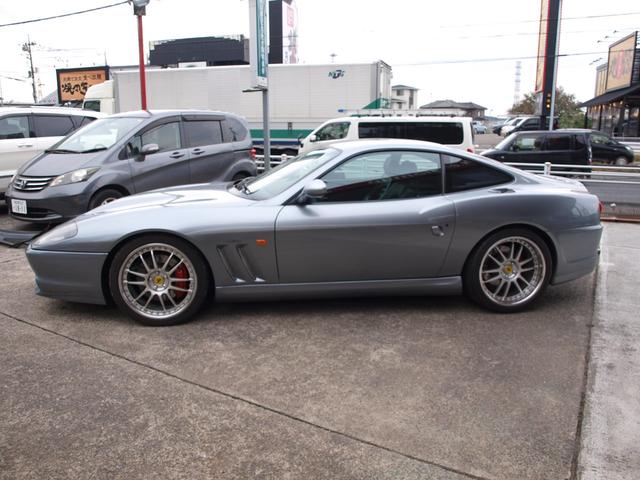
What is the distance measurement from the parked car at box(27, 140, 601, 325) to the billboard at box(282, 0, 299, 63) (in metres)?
44.5

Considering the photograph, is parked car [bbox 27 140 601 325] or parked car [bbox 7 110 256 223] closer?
parked car [bbox 27 140 601 325]

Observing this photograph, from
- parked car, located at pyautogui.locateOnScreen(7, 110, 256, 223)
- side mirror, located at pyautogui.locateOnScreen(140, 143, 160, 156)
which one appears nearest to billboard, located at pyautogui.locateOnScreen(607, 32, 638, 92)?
parked car, located at pyautogui.locateOnScreen(7, 110, 256, 223)

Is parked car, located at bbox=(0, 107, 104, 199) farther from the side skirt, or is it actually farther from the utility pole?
the utility pole

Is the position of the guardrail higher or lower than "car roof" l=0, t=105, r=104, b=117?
lower

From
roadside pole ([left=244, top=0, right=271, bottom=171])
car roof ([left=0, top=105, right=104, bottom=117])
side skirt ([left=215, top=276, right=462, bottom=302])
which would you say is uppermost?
roadside pole ([left=244, top=0, right=271, bottom=171])

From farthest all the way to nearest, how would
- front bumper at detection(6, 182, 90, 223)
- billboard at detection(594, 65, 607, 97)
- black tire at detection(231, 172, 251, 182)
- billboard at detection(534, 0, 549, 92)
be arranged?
billboard at detection(594, 65, 607, 97)
billboard at detection(534, 0, 549, 92)
black tire at detection(231, 172, 251, 182)
front bumper at detection(6, 182, 90, 223)

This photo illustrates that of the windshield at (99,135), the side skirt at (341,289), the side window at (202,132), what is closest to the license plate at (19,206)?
the windshield at (99,135)

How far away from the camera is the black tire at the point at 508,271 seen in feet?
14.0

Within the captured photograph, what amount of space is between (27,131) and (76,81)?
3599 centimetres

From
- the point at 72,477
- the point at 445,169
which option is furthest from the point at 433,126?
the point at 72,477

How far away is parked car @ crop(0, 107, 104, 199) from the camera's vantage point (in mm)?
8781

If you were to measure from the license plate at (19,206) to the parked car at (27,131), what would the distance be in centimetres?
204

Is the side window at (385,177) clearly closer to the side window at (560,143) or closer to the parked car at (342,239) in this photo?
the parked car at (342,239)

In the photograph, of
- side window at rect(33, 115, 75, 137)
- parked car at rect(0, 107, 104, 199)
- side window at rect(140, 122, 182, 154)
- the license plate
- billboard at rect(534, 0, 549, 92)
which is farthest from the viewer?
billboard at rect(534, 0, 549, 92)
